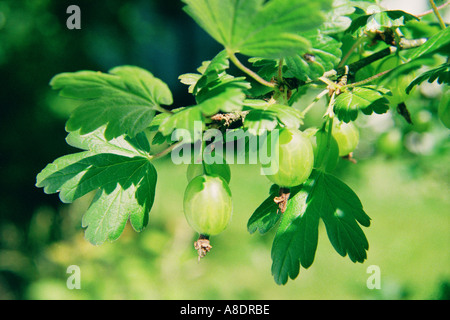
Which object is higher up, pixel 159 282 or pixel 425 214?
pixel 425 214

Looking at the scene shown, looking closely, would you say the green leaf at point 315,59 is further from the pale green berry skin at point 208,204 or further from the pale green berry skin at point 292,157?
the pale green berry skin at point 208,204

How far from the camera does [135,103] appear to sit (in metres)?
0.54

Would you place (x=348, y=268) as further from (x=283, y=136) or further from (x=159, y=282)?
(x=283, y=136)

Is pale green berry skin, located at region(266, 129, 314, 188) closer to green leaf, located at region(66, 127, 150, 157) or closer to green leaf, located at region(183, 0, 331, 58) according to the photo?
green leaf, located at region(183, 0, 331, 58)

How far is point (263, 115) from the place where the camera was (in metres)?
0.52

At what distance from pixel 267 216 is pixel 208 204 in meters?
0.14

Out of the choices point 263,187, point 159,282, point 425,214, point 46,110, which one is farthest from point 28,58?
point 425,214

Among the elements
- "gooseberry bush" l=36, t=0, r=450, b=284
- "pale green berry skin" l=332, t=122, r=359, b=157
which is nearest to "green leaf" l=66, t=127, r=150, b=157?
"gooseberry bush" l=36, t=0, r=450, b=284

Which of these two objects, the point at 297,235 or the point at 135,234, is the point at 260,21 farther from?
the point at 135,234

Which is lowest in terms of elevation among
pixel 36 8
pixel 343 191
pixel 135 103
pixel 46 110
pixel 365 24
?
pixel 343 191

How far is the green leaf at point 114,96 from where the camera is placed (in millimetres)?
490

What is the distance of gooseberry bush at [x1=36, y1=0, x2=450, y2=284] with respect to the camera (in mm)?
Result: 476

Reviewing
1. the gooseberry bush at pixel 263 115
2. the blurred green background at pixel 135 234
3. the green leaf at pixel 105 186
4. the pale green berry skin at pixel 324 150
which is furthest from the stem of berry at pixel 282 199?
the blurred green background at pixel 135 234

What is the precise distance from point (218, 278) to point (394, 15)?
207cm
